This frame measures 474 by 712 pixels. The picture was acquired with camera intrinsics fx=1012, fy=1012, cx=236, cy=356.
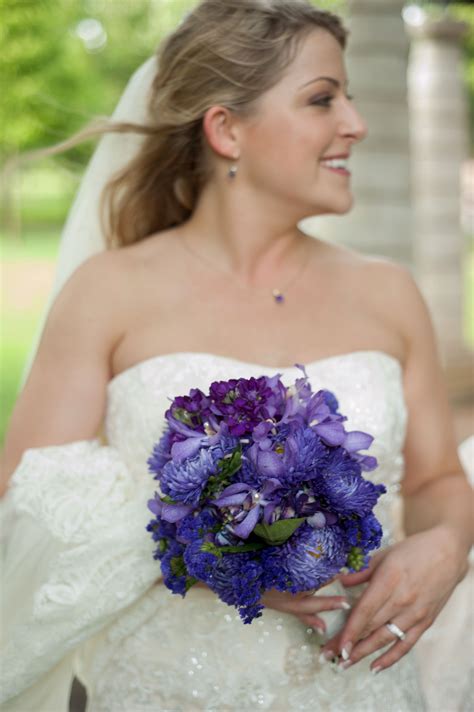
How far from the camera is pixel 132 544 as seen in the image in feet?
8.23

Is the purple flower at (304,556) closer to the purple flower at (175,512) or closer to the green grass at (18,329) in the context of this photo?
the purple flower at (175,512)

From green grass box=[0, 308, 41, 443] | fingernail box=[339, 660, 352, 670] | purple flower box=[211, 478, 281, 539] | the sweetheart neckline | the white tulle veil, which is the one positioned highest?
the white tulle veil

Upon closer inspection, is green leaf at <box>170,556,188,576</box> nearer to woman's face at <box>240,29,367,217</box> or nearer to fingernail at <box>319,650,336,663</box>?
fingernail at <box>319,650,336,663</box>

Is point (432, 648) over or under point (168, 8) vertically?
under

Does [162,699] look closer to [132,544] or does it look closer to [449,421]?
[132,544]

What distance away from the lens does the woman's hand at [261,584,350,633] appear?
2184mm

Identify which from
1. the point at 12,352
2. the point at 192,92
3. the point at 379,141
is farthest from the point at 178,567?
the point at 12,352

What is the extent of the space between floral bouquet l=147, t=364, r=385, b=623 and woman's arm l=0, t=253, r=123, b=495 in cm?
79

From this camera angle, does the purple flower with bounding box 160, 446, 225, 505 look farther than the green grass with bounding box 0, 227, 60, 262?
No

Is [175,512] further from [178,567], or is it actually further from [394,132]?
[394,132]

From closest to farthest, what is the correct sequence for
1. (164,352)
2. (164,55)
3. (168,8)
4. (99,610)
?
(99,610) → (164,352) → (164,55) → (168,8)

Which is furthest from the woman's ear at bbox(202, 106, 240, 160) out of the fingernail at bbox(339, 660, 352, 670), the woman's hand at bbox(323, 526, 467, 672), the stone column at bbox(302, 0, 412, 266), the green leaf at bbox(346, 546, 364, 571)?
the stone column at bbox(302, 0, 412, 266)

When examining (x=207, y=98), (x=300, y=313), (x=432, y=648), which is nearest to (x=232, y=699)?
(x=432, y=648)

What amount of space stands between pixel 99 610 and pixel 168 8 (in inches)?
1252
